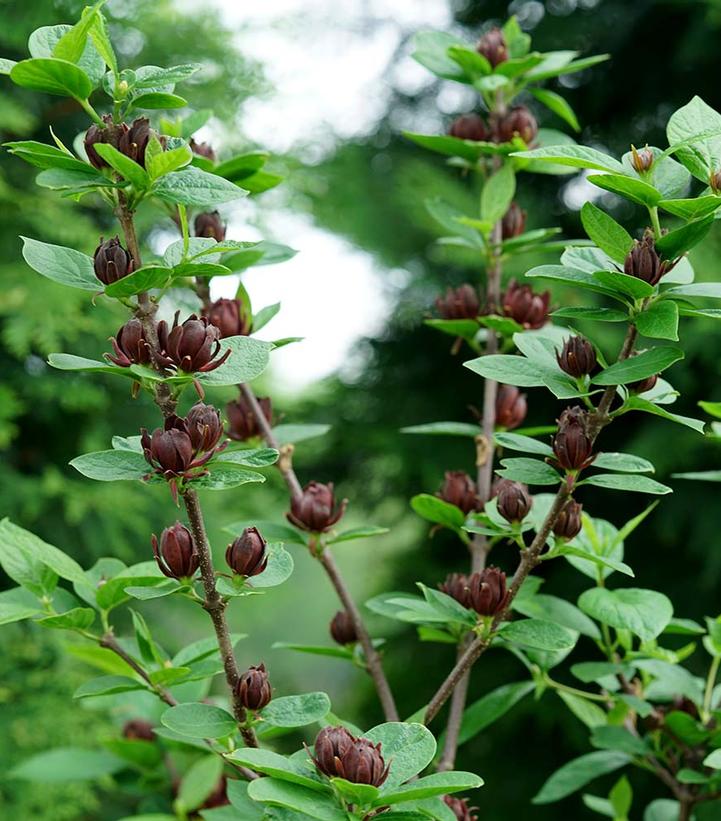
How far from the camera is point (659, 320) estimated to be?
0.50 meters

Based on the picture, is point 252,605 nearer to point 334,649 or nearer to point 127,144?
point 334,649

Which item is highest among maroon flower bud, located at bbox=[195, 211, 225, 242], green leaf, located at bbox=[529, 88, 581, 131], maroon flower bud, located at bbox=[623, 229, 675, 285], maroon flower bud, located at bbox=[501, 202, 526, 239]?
maroon flower bud, located at bbox=[623, 229, 675, 285]

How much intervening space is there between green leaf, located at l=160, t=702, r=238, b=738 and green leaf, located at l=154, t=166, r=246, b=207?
10.6 inches

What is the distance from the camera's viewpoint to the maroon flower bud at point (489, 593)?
0.60m

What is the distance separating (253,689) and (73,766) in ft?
1.70

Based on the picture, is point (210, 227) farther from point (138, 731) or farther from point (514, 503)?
point (138, 731)

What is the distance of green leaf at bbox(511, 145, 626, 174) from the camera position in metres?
0.46

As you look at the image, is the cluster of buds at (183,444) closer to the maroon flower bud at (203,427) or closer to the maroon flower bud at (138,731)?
the maroon flower bud at (203,427)

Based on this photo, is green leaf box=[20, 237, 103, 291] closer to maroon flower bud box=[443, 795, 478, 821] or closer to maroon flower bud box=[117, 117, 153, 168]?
maroon flower bud box=[117, 117, 153, 168]

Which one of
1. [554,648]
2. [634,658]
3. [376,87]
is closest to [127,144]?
[554,648]

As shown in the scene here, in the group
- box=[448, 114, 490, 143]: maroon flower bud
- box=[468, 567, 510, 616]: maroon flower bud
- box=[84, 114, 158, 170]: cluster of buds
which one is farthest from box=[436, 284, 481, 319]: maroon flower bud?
box=[84, 114, 158, 170]: cluster of buds

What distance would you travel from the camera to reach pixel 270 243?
74 centimetres

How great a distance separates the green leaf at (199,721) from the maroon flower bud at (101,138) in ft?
0.96

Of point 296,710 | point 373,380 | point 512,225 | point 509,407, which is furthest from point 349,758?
point 373,380
